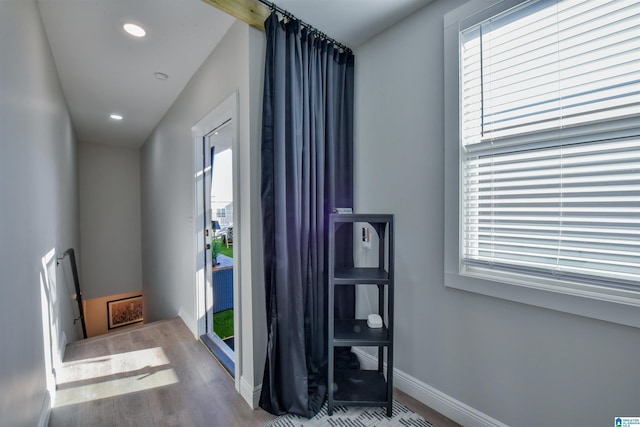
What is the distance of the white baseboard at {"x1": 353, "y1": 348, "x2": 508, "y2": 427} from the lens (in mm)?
1420

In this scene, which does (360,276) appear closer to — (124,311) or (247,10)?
(247,10)

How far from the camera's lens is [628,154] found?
104 cm

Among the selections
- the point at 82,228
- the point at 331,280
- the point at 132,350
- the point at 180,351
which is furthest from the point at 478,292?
the point at 82,228

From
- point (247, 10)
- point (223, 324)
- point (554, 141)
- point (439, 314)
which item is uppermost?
point (247, 10)

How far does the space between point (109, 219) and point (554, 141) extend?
21.1ft

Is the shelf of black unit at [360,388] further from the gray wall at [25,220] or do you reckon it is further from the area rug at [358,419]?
the gray wall at [25,220]

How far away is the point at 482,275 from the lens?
56.3 inches

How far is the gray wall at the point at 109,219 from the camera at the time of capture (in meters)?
4.86

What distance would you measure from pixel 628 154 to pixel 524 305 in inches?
29.9

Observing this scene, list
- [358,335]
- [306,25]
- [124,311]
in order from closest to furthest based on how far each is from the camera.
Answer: [358,335]
[306,25]
[124,311]

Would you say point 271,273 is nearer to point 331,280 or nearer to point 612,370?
point 331,280

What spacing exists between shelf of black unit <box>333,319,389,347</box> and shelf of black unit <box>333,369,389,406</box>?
1.15 ft

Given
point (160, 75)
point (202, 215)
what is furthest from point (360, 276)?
point (160, 75)

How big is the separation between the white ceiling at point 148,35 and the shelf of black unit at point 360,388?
7.93ft
